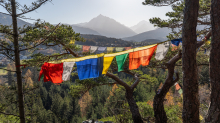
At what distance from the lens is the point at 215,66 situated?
2.66 metres

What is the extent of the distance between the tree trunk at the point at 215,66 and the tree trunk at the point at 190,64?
538 mm

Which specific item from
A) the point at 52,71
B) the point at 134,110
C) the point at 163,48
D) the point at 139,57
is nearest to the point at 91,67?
the point at 52,71

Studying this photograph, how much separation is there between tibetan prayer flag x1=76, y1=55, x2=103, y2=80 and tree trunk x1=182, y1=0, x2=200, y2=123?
9.00 feet

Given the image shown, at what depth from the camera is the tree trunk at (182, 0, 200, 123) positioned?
127 inches

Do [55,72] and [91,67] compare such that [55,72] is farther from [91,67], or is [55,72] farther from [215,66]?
[215,66]

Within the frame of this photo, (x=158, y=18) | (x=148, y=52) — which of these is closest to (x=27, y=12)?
(x=148, y=52)

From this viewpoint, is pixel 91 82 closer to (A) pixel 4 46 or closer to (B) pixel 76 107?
(A) pixel 4 46

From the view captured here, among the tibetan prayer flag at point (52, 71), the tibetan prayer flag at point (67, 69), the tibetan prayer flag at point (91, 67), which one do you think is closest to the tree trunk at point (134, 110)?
the tibetan prayer flag at point (91, 67)

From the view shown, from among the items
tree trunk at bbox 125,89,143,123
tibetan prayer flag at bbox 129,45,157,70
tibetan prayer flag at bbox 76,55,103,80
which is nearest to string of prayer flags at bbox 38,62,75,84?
tibetan prayer flag at bbox 76,55,103,80

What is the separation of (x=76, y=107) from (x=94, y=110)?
4528mm

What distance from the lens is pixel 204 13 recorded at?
5.75m

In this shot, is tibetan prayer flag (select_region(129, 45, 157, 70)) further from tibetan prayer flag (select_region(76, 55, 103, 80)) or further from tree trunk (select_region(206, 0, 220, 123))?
tree trunk (select_region(206, 0, 220, 123))

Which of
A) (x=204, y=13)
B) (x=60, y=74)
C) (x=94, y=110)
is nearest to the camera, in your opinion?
(x=60, y=74)

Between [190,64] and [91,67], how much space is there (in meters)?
3.18
